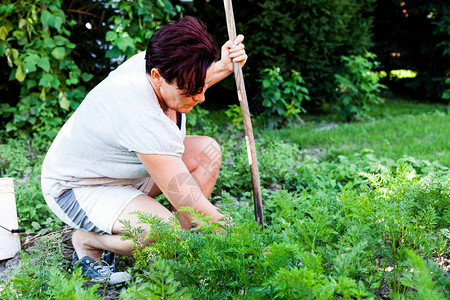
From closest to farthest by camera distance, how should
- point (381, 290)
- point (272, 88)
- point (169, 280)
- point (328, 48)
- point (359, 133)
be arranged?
point (169, 280) → point (381, 290) → point (359, 133) → point (272, 88) → point (328, 48)

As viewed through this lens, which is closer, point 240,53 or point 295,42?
point 240,53

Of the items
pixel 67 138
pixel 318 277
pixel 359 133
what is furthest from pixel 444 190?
pixel 359 133

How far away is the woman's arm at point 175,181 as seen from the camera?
1885 millimetres

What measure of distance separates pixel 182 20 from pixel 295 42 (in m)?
3.57

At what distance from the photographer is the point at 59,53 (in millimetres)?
4227

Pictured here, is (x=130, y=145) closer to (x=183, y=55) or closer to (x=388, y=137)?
(x=183, y=55)

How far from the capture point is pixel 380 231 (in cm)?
186

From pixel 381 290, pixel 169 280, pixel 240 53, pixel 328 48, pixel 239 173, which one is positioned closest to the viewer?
pixel 169 280

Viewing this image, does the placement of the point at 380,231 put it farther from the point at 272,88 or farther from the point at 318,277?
the point at 272,88

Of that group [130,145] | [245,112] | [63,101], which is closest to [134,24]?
[63,101]

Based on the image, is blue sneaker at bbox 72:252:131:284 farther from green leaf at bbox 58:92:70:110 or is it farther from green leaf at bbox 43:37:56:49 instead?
green leaf at bbox 43:37:56:49

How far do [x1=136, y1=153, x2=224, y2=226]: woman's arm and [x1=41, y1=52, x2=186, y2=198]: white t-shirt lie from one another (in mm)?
38

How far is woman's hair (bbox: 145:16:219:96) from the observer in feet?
6.07

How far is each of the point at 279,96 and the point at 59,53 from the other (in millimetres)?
2424
